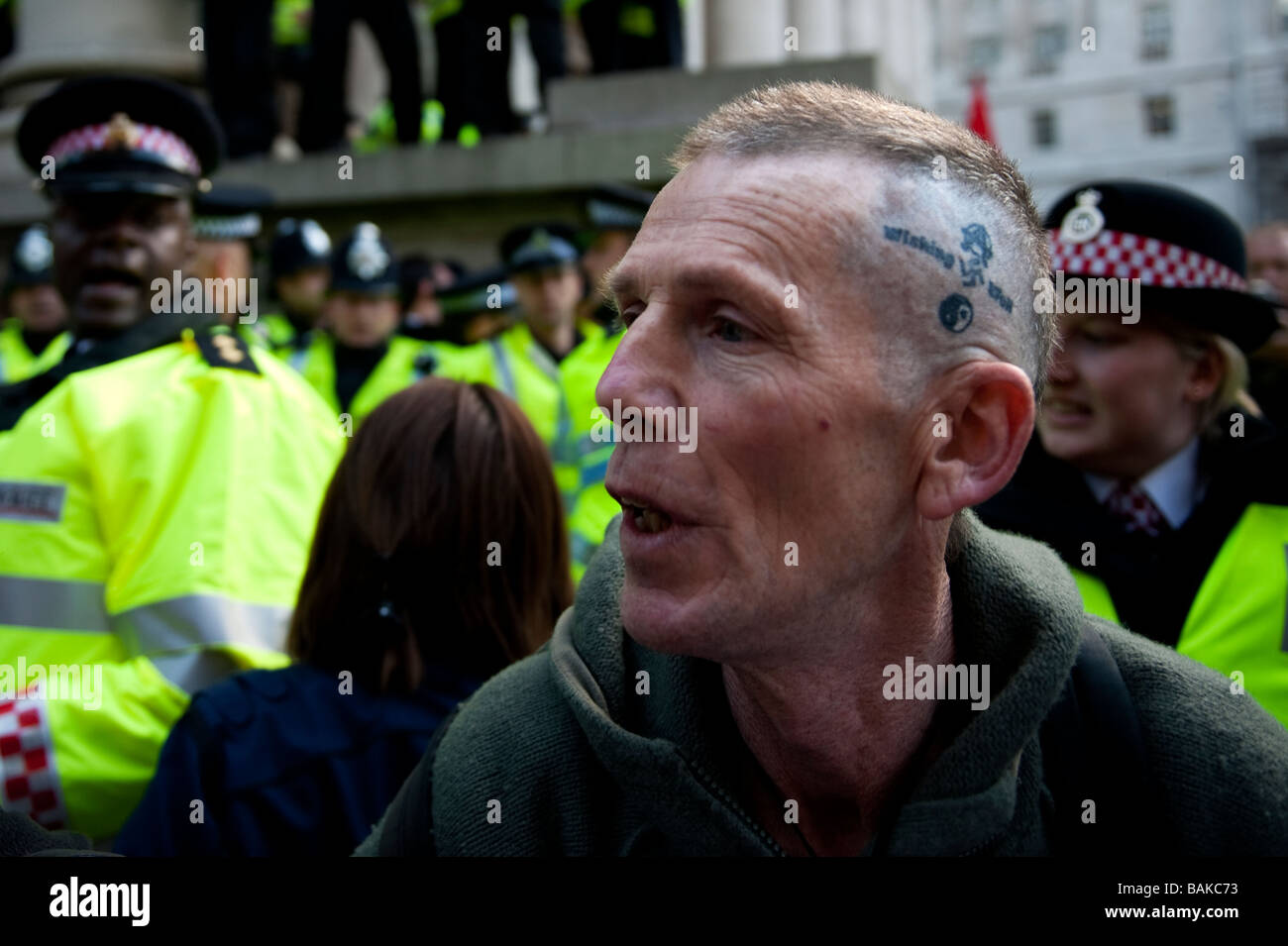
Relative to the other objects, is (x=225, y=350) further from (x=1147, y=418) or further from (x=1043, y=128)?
(x=1043, y=128)

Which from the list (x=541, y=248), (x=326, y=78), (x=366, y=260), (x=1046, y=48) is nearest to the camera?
(x=541, y=248)

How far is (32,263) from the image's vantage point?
774 centimetres

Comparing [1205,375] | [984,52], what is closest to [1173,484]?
[1205,375]

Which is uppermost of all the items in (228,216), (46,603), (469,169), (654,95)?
(654,95)

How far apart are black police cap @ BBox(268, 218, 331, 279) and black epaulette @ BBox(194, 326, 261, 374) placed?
4340 millimetres

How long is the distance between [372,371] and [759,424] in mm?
5343

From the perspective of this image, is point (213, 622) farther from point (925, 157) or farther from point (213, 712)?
point (925, 157)

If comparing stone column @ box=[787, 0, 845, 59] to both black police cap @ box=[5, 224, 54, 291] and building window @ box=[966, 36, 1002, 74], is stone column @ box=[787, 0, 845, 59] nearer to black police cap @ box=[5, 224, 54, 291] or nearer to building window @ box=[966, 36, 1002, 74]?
black police cap @ box=[5, 224, 54, 291]

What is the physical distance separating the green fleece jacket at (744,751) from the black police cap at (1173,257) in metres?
1.43

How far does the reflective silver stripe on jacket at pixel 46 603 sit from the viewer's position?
2779 mm

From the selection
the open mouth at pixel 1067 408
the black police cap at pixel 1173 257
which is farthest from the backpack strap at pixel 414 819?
the black police cap at pixel 1173 257

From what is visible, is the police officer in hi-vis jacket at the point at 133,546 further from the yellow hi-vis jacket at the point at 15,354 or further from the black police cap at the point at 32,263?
the black police cap at the point at 32,263

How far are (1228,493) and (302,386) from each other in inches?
91.5
